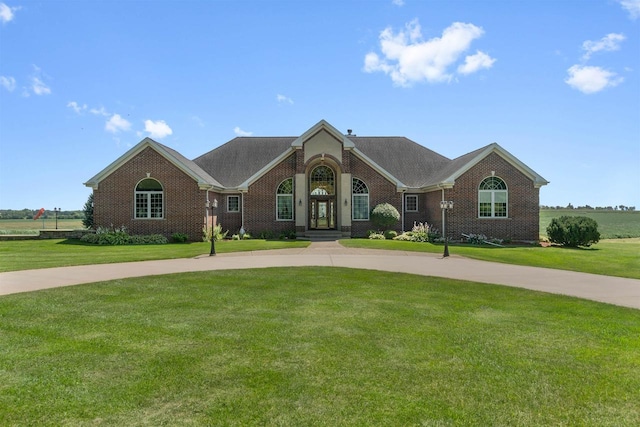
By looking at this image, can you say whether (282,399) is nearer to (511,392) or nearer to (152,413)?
(152,413)

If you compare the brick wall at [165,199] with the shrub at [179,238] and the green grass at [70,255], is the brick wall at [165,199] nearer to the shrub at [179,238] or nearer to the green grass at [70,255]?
the shrub at [179,238]

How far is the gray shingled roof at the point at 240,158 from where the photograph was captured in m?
30.5

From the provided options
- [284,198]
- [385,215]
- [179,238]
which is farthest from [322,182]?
[179,238]

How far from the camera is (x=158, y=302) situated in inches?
321

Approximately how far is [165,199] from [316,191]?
10.4 m

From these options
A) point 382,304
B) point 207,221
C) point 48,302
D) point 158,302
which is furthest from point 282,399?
point 207,221

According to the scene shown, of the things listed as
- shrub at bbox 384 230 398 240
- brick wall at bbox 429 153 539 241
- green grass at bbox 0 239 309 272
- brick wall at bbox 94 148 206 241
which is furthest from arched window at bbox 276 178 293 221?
brick wall at bbox 429 153 539 241

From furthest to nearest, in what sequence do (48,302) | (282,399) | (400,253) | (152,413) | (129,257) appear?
(400,253) < (129,257) < (48,302) < (282,399) < (152,413)

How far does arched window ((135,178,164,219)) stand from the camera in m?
25.6

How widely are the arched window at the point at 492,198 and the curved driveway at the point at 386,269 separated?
9941mm

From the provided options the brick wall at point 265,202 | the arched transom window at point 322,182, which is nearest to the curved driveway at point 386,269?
the brick wall at point 265,202

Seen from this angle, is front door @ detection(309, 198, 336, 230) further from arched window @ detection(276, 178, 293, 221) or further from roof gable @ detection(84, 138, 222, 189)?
roof gable @ detection(84, 138, 222, 189)

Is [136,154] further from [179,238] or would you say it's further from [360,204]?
[360,204]

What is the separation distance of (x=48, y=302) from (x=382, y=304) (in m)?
6.70
